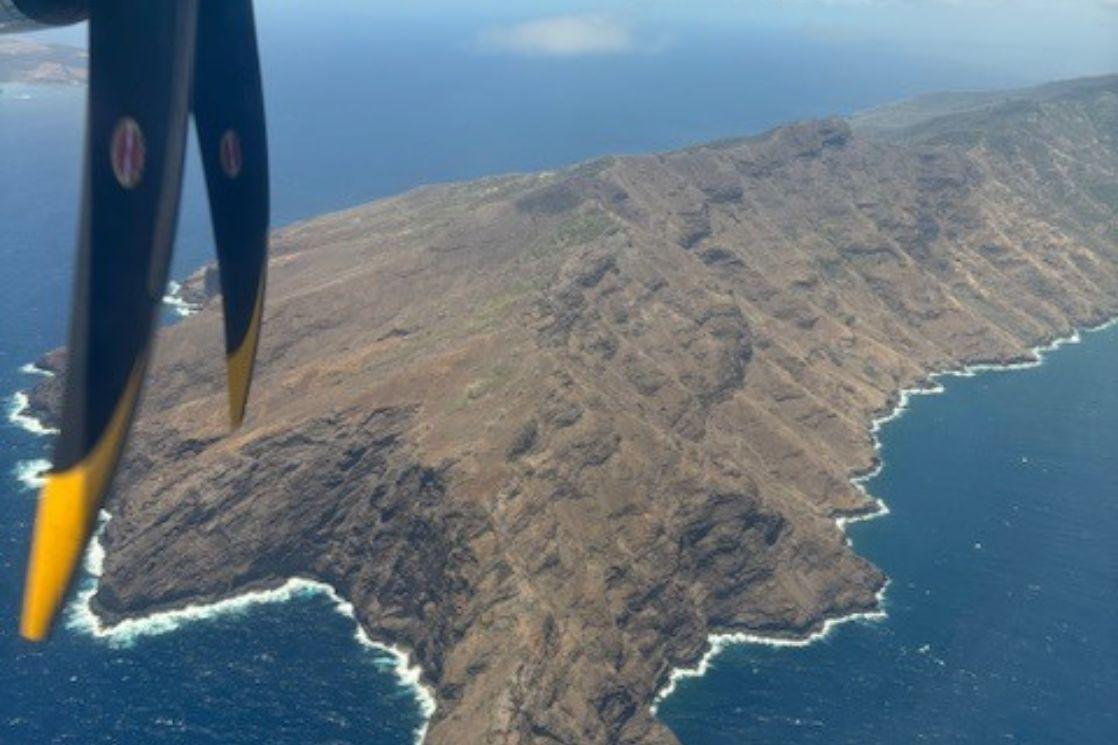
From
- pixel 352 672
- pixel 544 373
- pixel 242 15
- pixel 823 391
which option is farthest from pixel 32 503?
pixel 242 15

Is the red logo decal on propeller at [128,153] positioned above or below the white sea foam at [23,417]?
above

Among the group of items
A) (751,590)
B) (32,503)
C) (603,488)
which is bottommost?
(32,503)

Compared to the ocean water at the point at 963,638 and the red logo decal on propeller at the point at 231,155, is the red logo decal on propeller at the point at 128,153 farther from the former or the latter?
the ocean water at the point at 963,638

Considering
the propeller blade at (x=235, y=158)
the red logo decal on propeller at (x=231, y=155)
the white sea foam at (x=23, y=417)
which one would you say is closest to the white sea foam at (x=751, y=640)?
the white sea foam at (x=23, y=417)

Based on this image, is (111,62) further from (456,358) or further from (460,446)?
(456,358)

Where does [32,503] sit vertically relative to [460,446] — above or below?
below

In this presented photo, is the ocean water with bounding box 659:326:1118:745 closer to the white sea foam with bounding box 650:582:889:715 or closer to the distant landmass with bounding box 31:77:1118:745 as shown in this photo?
the white sea foam with bounding box 650:582:889:715

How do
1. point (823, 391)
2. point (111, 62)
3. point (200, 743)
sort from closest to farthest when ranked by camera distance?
point (111, 62) → point (200, 743) → point (823, 391)
